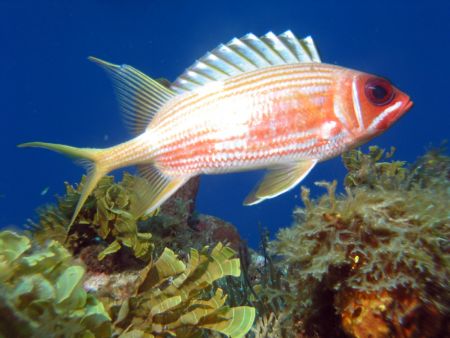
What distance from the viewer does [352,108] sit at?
3146mm

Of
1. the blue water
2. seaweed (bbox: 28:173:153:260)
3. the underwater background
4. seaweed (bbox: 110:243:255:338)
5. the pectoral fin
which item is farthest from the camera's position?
the blue water

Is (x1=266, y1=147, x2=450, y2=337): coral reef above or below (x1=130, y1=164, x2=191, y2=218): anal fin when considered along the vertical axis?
below

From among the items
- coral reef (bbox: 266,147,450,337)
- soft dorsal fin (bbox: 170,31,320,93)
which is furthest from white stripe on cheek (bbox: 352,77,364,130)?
coral reef (bbox: 266,147,450,337)

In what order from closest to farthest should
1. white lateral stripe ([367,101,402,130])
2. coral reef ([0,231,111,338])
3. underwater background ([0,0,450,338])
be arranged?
coral reef ([0,231,111,338]) → underwater background ([0,0,450,338]) → white lateral stripe ([367,101,402,130])

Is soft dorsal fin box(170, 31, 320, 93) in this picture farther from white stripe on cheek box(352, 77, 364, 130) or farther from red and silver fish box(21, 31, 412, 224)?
white stripe on cheek box(352, 77, 364, 130)

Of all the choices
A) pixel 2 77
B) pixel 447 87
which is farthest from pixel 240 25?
pixel 447 87

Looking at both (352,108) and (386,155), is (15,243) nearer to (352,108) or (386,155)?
(352,108)

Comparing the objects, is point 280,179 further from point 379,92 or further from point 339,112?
point 379,92

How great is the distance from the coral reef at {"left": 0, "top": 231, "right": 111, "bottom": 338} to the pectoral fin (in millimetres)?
1472

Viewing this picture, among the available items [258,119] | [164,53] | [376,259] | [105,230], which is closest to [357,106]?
[258,119]

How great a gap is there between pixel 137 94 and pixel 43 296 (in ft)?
6.55

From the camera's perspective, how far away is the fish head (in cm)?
313

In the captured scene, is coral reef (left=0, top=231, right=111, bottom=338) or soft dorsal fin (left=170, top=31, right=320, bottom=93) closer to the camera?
coral reef (left=0, top=231, right=111, bottom=338)

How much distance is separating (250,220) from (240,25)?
35357mm
